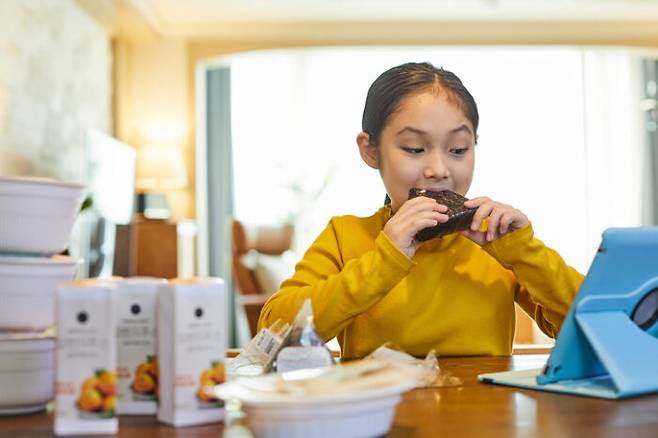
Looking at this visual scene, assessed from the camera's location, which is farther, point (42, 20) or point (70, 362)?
point (42, 20)

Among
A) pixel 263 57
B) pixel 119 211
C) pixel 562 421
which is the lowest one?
pixel 562 421

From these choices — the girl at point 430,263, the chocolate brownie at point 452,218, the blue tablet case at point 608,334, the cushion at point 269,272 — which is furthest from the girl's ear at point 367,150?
the cushion at point 269,272

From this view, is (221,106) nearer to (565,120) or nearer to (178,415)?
(565,120)

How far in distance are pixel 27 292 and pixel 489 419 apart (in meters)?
0.53

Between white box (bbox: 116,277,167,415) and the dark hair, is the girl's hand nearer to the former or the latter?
the dark hair

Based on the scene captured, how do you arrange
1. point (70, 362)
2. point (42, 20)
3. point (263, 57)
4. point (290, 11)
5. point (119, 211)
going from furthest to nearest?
point (263, 57)
point (290, 11)
point (119, 211)
point (42, 20)
point (70, 362)

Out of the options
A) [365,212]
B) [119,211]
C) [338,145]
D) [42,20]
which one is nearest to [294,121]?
[338,145]

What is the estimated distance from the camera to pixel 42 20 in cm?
476

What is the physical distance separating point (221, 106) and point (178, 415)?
659cm

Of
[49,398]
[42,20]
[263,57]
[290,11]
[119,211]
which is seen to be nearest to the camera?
[49,398]

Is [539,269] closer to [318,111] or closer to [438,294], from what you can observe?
[438,294]

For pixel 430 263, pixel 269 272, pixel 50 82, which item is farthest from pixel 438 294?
pixel 269 272

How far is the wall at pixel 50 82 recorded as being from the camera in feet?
14.1

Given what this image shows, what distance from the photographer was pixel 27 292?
2.99 feet
